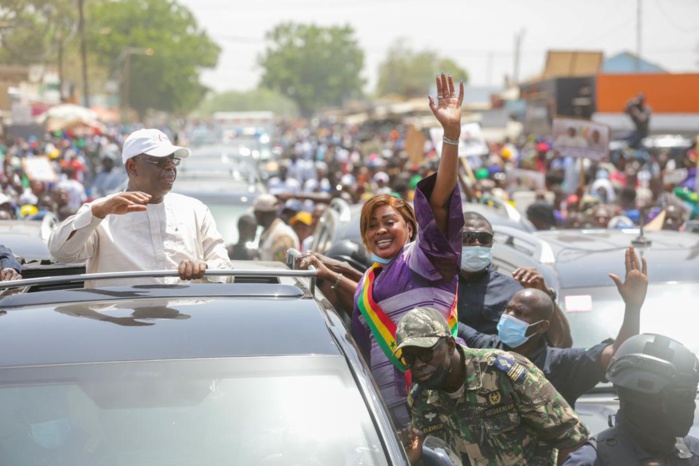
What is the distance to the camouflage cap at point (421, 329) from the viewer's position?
3.52 meters

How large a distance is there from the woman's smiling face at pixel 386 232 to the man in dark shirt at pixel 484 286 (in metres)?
0.87

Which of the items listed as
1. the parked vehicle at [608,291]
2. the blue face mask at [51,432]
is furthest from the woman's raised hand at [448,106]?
the parked vehicle at [608,291]

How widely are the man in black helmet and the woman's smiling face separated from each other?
4.92 ft

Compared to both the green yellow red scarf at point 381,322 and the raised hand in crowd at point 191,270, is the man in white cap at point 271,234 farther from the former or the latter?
the raised hand in crowd at point 191,270

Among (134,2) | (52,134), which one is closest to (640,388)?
(52,134)

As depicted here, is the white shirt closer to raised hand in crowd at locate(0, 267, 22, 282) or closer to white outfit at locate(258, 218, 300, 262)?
raised hand in crowd at locate(0, 267, 22, 282)

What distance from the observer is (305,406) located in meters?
3.37

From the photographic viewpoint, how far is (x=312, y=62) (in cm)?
15275

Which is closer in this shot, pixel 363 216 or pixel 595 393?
pixel 363 216

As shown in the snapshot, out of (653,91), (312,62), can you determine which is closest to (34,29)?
(653,91)

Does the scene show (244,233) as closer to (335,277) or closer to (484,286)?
(484,286)

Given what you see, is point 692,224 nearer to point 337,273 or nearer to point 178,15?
point 337,273

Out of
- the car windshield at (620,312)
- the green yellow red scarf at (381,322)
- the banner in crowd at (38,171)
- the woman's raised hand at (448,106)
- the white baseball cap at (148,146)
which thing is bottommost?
the banner in crowd at (38,171)

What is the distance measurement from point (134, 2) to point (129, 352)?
10888cm
